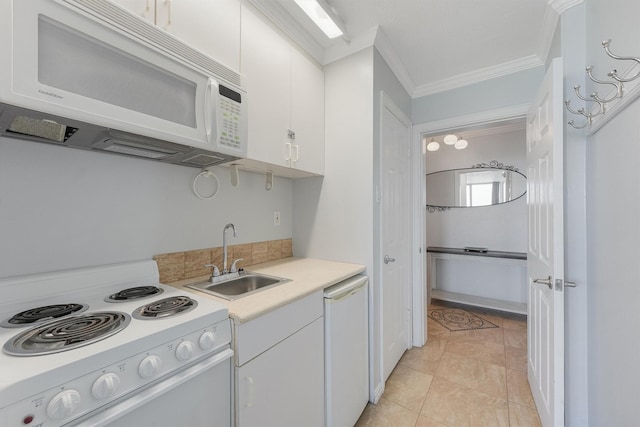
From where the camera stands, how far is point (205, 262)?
150cm

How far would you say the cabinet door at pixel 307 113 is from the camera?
1670 mm

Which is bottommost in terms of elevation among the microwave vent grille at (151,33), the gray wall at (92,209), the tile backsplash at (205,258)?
the tile backsplash at (205,258)

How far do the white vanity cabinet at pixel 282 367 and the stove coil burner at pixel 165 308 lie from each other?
20cm

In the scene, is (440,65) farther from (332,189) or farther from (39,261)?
(39,261)

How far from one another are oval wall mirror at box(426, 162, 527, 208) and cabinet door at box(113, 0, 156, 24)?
12.4 ft

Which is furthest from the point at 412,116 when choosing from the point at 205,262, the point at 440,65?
the point at 205,262

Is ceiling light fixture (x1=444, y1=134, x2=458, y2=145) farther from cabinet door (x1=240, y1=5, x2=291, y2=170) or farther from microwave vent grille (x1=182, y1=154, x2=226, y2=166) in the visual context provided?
microwave vent grille (x1=182, y1=154, x2=226, y2=166)

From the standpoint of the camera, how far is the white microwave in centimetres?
67

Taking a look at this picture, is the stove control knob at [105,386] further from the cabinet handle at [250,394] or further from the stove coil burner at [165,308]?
the cabinet handle at [250,394]

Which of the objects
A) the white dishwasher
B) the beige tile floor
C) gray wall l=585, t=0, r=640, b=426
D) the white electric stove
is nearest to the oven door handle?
the white electric stove

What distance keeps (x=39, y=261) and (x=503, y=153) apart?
14.5ft

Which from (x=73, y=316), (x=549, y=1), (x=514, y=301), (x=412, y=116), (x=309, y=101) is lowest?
(x=514, y=301)

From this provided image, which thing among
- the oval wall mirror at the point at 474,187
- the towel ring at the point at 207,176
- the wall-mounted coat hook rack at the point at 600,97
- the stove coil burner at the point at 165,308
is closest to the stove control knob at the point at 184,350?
the stove coil burner at the point at 165,308

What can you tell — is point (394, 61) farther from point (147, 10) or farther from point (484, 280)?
point (484, 280)
